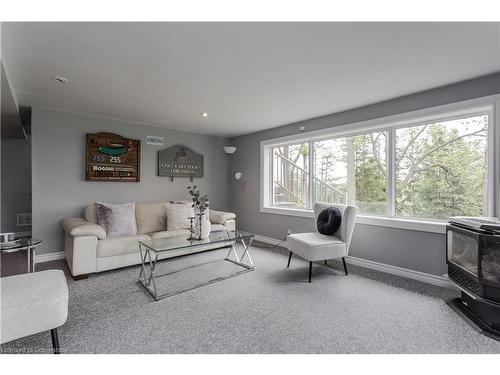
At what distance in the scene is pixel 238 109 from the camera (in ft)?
11.7

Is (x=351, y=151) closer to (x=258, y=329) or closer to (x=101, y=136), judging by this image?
(x=258, y=329)

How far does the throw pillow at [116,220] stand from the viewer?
3.37 m

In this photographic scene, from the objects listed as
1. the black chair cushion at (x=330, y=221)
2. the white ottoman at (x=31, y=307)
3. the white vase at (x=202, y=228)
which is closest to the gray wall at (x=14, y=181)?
the white vase at (x=202, y=228)

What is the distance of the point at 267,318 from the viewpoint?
6.81ft

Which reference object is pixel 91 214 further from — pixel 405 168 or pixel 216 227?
pixel 405 168

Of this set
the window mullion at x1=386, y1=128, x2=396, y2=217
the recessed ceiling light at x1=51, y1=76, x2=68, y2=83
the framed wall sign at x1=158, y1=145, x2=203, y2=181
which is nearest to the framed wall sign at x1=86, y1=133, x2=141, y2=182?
the framed wall sign at x1=158, y1=145, x2=203, y2=181

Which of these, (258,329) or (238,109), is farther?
(238,109)

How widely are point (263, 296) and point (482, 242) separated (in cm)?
193

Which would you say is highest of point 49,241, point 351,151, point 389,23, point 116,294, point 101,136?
point 389,23

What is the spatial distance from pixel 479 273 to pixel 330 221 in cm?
150

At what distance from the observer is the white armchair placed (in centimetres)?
293

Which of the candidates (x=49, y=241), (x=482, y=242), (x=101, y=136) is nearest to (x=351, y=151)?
(x=482, y=242)

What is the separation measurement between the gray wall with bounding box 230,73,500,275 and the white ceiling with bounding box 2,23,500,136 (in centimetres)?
15

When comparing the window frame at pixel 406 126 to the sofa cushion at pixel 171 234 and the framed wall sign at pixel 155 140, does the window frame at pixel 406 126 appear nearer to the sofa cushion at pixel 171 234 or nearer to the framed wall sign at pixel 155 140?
the sofa cushion at pixel 171 234
